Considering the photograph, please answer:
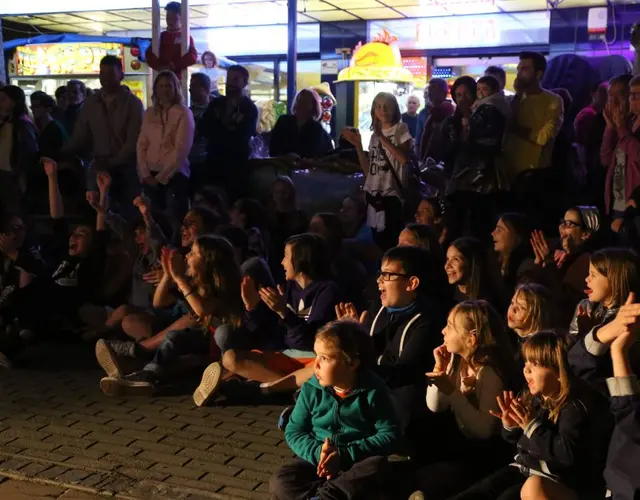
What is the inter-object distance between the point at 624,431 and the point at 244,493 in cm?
172

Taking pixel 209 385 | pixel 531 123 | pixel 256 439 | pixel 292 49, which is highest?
pixel 292 49

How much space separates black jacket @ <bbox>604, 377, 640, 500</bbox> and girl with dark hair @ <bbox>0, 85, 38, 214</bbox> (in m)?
6.38

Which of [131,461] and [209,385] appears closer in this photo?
[131,461]

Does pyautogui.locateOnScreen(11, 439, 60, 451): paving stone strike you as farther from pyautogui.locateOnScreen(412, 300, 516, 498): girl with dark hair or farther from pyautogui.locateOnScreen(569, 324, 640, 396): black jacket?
pyautogui.locateOnScreen(569, 324, 640, 396): black jacket

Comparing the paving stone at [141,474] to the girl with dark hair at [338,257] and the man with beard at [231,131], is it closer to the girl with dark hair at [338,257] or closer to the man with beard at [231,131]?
the girl with dark hair at [338,257]

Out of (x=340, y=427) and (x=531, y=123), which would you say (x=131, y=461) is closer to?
(x=340, y=427)

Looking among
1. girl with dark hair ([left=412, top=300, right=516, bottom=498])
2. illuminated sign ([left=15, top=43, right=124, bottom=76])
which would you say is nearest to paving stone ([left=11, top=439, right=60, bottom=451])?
girl with dark hair ([left=412, top=300, right=516, bottom=498])

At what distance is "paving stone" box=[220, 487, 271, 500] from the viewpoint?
12.2 feet

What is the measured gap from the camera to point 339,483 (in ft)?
10.6

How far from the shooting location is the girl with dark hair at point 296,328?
496cm

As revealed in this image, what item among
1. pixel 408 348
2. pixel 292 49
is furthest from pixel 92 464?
pixel 292 49

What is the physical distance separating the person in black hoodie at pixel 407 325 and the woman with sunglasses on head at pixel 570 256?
38.0 inches

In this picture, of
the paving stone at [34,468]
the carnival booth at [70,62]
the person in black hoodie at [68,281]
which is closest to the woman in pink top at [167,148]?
the person in black hoodie at [68,281]

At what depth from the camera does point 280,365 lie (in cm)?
510
